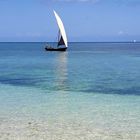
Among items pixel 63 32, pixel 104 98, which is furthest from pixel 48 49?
A: pixel 104 98

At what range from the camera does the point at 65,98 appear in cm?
2086

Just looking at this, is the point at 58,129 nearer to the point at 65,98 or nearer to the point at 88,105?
the point at 88,105

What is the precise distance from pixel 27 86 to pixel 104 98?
703 centimetres

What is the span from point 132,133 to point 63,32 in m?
71.6

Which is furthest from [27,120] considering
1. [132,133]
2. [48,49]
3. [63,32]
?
[48,49]

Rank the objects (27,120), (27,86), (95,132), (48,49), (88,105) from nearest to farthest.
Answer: (95,132) < (27,120) < (88,105) < (27,86) < (48,49)

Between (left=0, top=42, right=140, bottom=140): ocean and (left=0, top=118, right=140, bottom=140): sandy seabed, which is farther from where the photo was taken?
(left=0, top=42, right=140, bottom=140): ocean

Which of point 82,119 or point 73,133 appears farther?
point 82,119

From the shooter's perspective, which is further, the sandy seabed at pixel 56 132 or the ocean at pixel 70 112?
the ocean at pixel 70 112

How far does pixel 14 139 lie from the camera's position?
12398 millimetres

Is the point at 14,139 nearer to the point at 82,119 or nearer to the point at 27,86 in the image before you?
the point at 82,119

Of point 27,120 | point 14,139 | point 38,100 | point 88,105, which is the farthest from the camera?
point 38,100

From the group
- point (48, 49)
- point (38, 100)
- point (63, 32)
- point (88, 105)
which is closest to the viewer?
point (88, 105)

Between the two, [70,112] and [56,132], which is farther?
[70,112]
